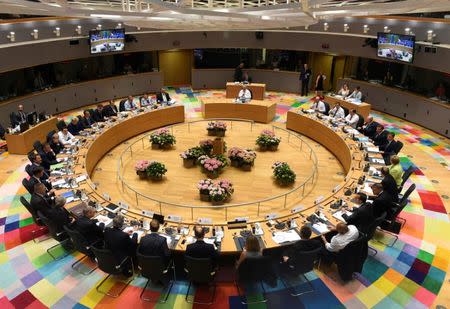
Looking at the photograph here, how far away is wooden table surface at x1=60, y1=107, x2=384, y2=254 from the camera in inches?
285

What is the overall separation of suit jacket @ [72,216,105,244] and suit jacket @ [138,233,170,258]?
111cm

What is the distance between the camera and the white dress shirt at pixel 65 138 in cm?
1137

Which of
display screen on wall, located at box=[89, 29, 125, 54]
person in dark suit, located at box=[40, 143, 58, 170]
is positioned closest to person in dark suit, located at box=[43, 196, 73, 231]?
person in dark suit, located at box=[40, 143, 58, 170]

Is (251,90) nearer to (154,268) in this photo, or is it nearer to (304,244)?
(304,244)

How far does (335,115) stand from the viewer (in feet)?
45.6

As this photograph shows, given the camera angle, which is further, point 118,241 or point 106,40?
point 106,40

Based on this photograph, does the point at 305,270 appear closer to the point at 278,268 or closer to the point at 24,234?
the point at 278,268

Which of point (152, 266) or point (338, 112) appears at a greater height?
point (338, 112)

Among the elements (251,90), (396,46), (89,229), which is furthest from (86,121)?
(396,46)

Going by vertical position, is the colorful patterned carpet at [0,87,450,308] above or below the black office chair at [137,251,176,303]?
below

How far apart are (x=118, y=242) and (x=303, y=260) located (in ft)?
10.4

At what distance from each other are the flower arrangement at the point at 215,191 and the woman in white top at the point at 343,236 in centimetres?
359

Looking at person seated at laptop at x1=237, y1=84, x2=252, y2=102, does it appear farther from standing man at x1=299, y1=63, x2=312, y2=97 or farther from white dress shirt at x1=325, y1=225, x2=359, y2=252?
white dress shirt at x1=325, y1=225, x2=359, y2=252

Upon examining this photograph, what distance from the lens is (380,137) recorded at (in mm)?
11547
